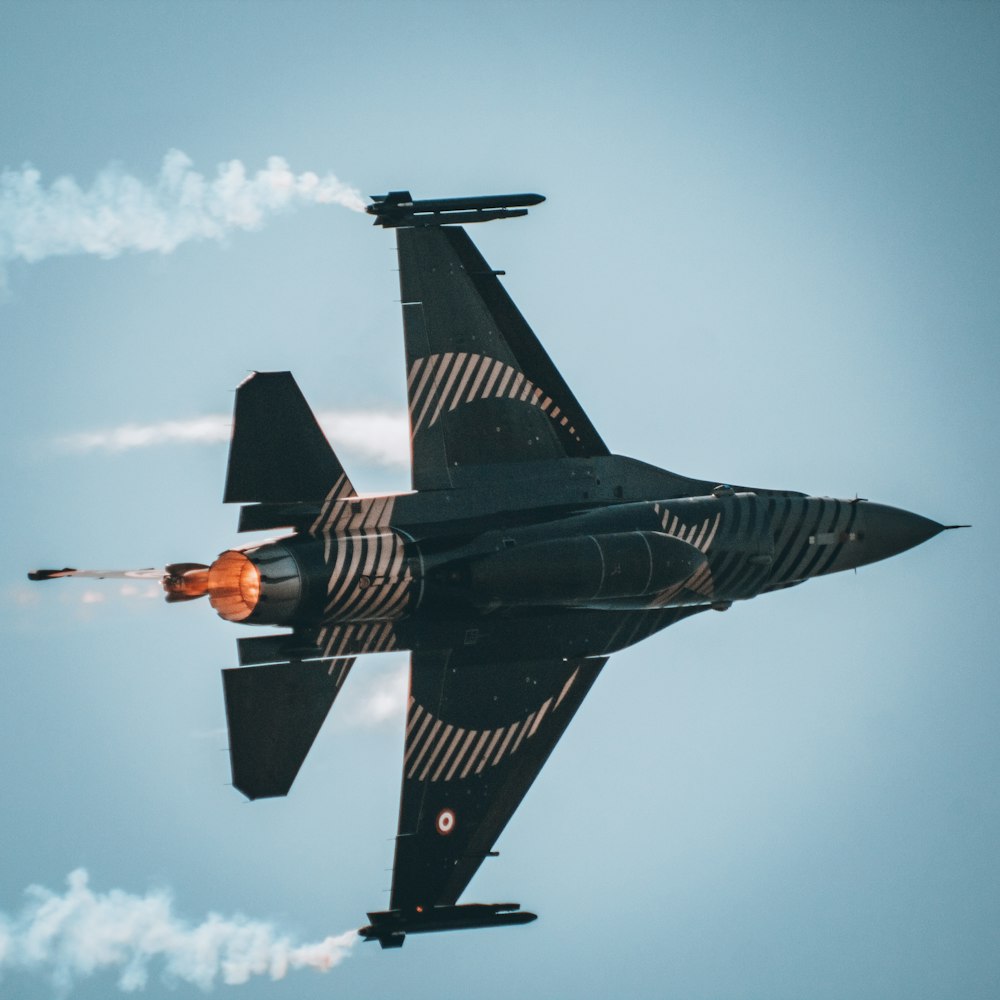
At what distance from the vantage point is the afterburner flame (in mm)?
20078

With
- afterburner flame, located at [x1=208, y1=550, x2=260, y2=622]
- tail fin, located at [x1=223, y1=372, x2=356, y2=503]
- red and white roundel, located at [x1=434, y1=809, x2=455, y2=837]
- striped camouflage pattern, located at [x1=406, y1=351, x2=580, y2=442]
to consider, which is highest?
striped camouflage pattern, located at [x1=406, y1=351, x2=580, y2=442]

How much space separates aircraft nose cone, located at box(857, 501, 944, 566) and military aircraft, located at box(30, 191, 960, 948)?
0.94ft

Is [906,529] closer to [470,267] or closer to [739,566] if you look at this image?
[739,566]

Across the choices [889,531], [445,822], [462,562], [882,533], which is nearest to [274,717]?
[462,562]

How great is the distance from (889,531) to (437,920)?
22.8 ft

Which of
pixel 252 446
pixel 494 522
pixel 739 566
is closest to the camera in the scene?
pixel 252 446

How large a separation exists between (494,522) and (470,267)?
297 cm

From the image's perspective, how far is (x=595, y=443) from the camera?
75.1 feet

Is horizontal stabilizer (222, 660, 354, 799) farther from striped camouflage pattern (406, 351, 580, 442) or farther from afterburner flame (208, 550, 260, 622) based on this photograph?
striped camouflage pattern (406, 351, 580, 442)

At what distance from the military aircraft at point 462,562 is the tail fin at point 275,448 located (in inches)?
0.8

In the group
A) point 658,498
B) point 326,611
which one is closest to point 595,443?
point 658,498

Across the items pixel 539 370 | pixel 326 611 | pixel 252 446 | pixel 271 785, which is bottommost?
pixel 271 785

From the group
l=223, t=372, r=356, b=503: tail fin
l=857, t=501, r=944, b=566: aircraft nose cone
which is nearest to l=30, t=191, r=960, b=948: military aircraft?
l=223, t=372, r=356, b=503: tail fin

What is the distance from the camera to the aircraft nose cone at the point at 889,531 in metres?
24.4
